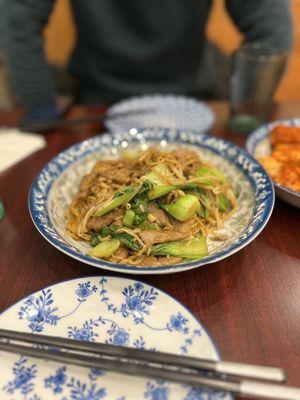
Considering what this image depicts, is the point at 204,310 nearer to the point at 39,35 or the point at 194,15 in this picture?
the point at 194,15

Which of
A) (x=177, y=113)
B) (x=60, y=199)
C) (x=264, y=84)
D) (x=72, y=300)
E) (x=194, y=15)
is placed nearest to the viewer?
(x=72, y=300)

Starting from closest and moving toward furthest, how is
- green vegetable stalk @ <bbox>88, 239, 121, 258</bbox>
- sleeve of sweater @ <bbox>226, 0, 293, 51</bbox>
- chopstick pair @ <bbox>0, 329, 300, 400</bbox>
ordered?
chopstick pair @ <bbox>0, 329, 300, 400</bbox> → green vegetable stalk @ <bbox>88, 239, 121, 258</bbox> → sleeve of sweater @ <bbox>226, 0, 293, 51</bbox>

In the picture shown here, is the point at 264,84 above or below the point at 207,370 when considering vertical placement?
above

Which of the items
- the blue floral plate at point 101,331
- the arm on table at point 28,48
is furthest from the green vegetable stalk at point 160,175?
the arm on table at point 28,48

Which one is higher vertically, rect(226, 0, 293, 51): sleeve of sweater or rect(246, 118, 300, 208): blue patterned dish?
rect(226, 0, 293, 51): sleeve of sweater

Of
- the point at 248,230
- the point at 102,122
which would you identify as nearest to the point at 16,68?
the point at 102,122

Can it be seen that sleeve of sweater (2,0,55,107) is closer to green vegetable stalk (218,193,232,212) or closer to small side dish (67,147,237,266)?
small side dish (67,147,237,266)

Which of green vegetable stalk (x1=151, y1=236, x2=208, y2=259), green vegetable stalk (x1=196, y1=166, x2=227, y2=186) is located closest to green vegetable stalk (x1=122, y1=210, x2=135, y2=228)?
green vegetable stalk (x1=151, y1=236, x2=208, y2=259)

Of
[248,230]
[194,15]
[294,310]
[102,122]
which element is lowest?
[102,122]
